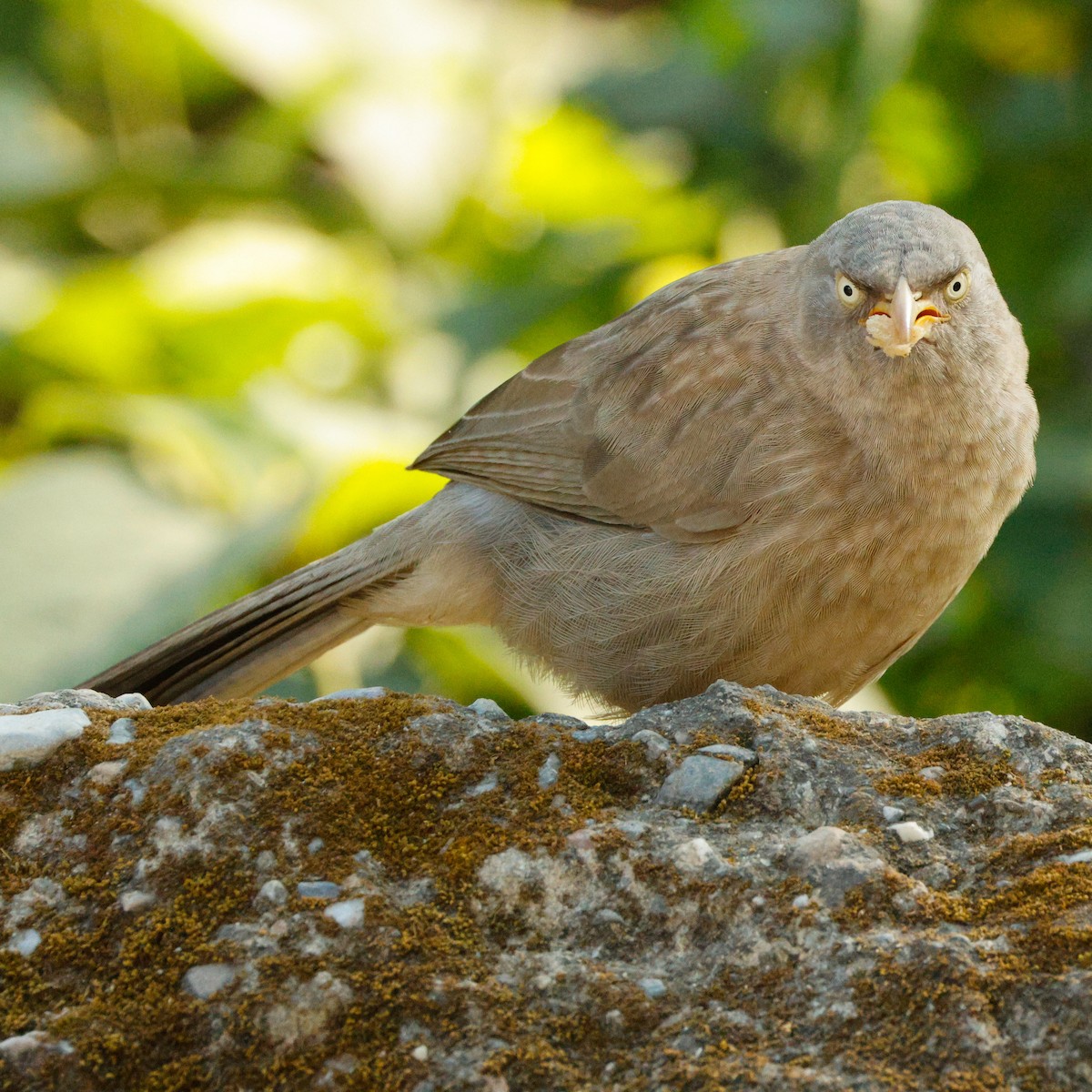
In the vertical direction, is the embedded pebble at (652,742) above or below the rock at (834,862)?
above

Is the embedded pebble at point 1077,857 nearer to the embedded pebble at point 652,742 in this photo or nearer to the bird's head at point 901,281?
the embedded pebble at point 652,742

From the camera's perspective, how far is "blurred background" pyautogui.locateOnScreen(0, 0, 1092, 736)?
638 cm

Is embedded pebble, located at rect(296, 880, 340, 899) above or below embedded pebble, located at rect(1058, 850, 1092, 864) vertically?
above

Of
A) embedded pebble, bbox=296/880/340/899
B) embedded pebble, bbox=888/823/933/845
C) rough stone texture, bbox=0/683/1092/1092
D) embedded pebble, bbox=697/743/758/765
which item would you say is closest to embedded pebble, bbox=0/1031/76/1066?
rough stone texture, bbox=0/683/1092/1092

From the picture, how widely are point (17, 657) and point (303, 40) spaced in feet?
17.3

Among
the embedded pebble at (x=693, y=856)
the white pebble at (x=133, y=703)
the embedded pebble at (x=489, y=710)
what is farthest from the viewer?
the white pebble at (x=133, y=703)

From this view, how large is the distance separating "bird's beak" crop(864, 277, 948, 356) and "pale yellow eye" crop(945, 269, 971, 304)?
0.06 meters

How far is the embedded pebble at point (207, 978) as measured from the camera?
2346mm

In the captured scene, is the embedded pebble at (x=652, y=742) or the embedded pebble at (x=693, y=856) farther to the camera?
the embedded pebble at (x=652, y=742)

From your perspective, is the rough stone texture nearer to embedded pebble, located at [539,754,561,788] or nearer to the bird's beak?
embedded pebble, located at [539,754,561,788]

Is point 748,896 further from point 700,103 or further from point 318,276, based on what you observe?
point 700,103

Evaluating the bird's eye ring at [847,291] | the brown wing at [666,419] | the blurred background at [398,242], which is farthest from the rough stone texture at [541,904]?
the blurred background at [398,242]

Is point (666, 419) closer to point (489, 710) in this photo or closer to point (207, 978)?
point (489, 710)

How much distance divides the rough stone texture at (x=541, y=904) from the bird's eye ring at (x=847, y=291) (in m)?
1.36
